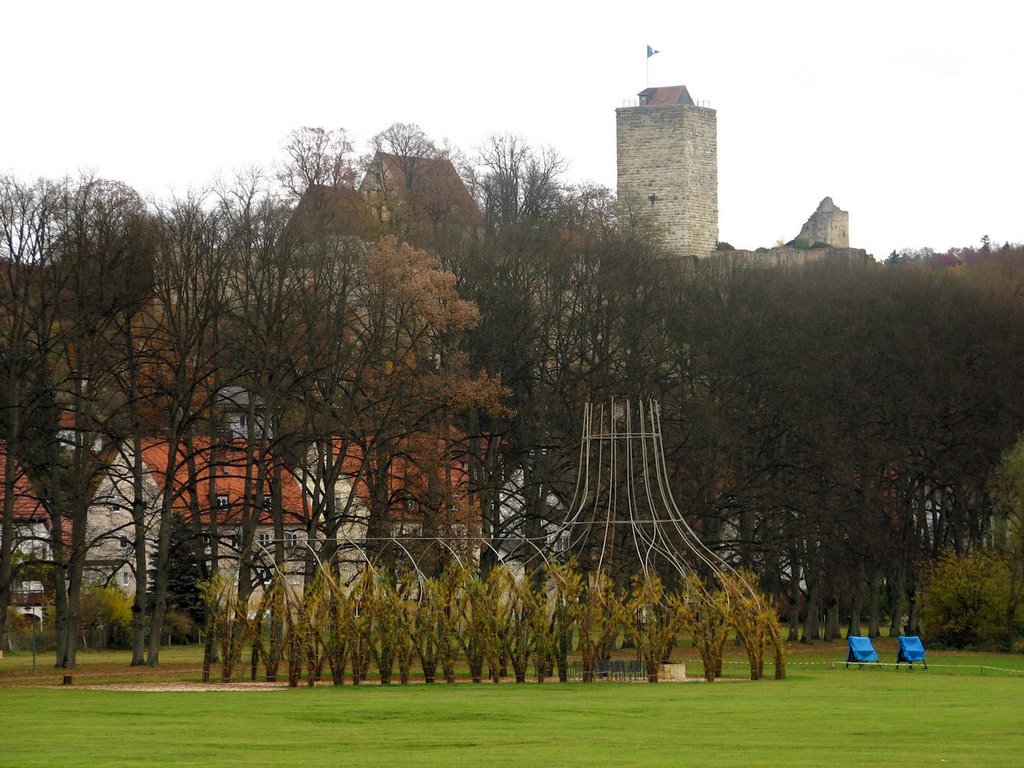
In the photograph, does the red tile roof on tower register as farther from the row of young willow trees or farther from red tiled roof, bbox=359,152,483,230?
the row of young willow trees

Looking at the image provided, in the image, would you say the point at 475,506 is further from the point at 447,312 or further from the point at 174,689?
the point at 174,689

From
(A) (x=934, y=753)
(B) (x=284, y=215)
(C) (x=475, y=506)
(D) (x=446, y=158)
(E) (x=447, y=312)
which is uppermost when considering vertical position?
(D) (x=446, y=158)

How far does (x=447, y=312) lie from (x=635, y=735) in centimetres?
2444

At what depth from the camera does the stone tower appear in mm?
89250

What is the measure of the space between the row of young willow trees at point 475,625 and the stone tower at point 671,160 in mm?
57168

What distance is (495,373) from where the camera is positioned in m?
46.8

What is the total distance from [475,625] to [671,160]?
59660mm

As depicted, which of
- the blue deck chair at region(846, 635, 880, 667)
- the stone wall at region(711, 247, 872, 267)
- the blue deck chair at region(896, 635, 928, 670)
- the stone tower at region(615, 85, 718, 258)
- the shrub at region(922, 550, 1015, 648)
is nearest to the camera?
the blue deck chair at region(896, 635, 928, 670)

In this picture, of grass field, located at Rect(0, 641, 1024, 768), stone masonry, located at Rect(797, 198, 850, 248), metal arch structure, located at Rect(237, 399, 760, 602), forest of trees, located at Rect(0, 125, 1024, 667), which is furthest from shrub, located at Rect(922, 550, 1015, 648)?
stone masonry, located at Rect(797, 198, 850, 248)

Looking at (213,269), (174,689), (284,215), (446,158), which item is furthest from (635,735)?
(446,158)

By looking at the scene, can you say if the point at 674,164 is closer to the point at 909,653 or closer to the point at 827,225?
the point at 827,225

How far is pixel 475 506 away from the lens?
44625 mm

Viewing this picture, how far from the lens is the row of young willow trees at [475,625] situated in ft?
105

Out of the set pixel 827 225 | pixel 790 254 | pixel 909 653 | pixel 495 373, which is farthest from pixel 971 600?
pixel 827 225
